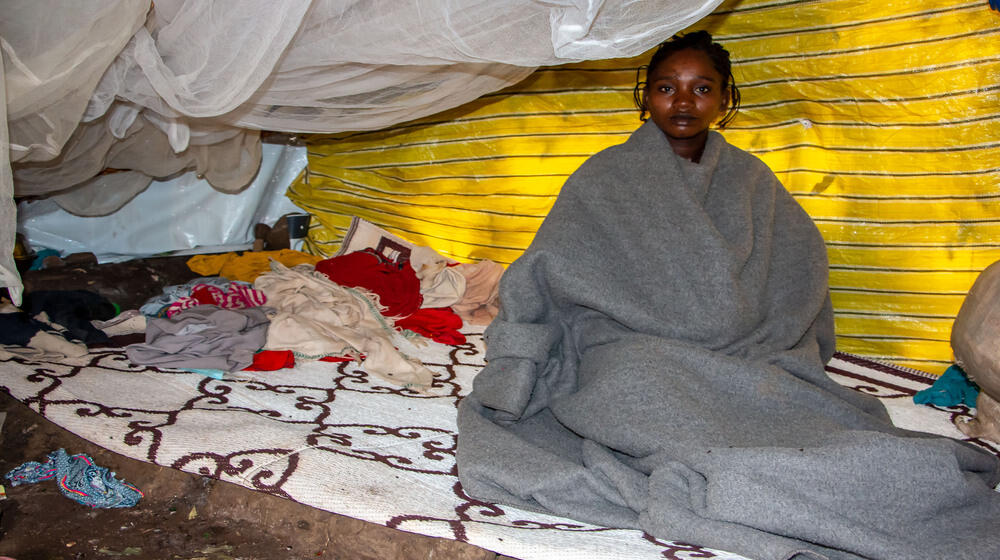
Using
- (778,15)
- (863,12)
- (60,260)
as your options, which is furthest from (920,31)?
(60,260)

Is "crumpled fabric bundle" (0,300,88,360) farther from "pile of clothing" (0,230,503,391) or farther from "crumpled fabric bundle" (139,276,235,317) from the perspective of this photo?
"crumpled fabric bundle" (139,276,235,317)

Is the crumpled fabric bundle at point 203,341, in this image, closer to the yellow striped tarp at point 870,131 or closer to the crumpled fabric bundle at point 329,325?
the crumpled fabric bundle at point 329,325

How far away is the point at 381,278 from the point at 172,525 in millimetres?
1543

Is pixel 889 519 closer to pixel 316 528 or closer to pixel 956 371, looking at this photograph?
pixel 316 528

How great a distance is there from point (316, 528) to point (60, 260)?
2.28 meters

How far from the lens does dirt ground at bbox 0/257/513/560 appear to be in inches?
57.6

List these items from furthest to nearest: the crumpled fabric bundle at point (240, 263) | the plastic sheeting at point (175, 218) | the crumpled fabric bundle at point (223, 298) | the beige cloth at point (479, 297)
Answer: the plastic sheeting at point (175, 218) → the crumpled fabric bundle at point (240, 263) → the beige cloth at point (479, 297) → the crumpled fabric bundle at point (223, 298)

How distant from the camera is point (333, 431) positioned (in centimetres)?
188

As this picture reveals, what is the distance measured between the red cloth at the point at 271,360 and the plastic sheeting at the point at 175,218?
146 centimetres

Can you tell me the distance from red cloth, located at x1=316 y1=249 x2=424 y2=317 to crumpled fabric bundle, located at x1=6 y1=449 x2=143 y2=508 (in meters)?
1.32

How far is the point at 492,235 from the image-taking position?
3396mm

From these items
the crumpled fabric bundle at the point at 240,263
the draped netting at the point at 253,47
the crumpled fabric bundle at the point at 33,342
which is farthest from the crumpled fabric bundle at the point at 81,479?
the crumpled fabric bundle at the point at 240,263

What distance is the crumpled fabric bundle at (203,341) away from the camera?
2.30 m

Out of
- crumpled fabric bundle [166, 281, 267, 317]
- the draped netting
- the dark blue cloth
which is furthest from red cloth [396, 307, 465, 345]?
the dark blue cloth
